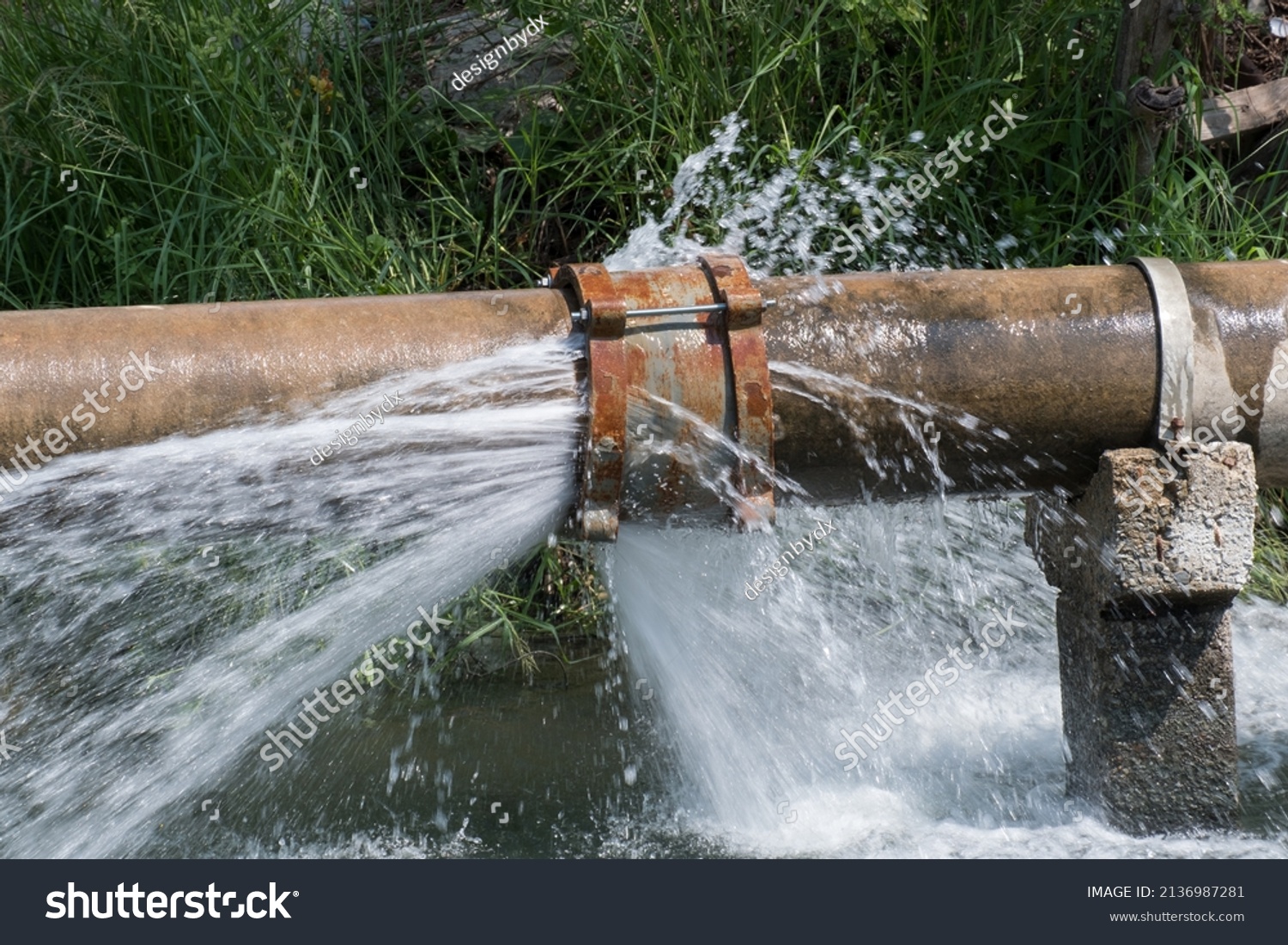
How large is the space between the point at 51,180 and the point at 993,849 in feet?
12.2

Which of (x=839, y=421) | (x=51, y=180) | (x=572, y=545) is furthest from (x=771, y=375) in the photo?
(x=51, y=180)

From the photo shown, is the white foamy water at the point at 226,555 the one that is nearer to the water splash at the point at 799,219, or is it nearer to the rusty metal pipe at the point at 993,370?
the rusty metal pipe at the point at 993,370

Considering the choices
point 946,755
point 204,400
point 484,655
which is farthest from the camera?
point 484,655

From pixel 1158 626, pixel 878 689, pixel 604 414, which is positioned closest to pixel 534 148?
pixel 878 689

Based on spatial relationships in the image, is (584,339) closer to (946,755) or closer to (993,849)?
(993,849)

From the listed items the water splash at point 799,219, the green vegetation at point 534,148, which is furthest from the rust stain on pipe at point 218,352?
the water splash at point 799,219

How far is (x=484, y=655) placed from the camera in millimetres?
4301

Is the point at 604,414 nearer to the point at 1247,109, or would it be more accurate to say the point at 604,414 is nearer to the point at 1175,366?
the point at 1175,366

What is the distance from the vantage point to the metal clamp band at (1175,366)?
8.21 ft

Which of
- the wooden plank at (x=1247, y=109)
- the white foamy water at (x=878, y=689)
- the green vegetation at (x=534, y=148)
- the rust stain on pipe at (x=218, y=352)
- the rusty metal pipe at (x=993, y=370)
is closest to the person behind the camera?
the rust stain on pipe at (x=218, y=352)

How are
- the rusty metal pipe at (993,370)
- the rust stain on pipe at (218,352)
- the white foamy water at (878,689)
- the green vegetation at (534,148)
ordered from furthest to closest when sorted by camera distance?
the green vegetation at (534,148), the white foamy water at (878,689), the rusty metal pipe at (993,370), the rust stain on pipe at (218,352)

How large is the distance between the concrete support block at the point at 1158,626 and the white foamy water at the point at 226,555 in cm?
104

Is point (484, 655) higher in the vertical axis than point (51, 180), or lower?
lower

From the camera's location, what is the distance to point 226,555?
3.84 metres
